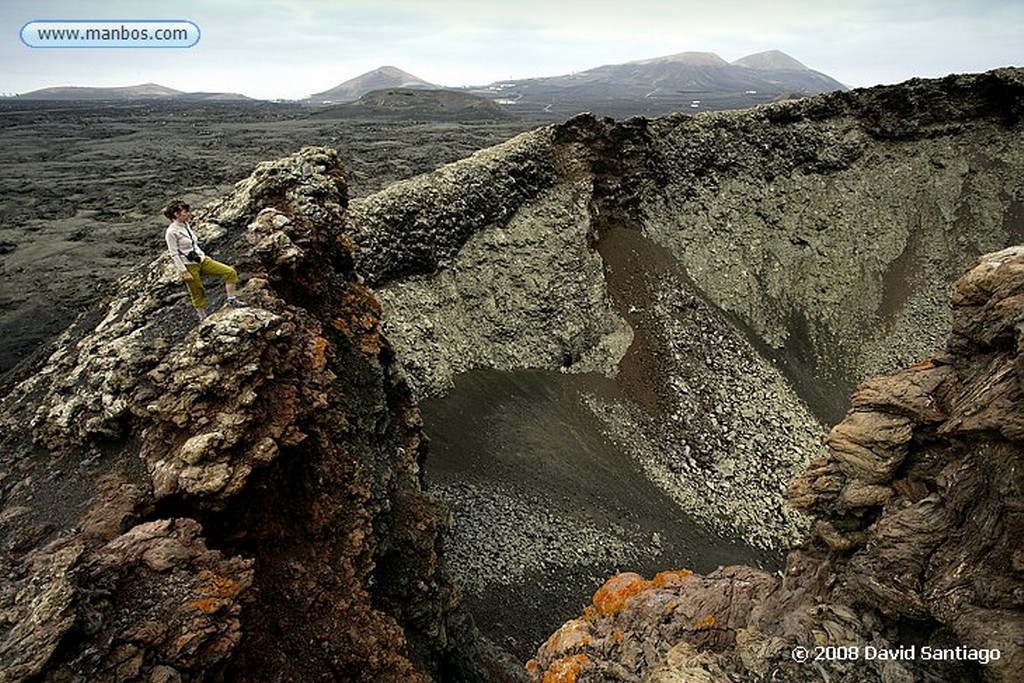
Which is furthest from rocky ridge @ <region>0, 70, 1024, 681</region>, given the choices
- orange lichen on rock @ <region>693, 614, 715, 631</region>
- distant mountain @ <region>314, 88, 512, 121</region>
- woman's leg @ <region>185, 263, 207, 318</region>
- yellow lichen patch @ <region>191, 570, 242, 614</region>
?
distant mountain @ <region>314, 88, 512, 121</region>

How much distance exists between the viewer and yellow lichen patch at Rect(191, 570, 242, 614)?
702cm

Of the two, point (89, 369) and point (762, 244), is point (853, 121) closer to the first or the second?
point (762, 244)

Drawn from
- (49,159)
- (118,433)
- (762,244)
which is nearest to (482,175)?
(762,244)

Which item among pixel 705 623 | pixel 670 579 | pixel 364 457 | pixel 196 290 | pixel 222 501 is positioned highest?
pixel 196 290

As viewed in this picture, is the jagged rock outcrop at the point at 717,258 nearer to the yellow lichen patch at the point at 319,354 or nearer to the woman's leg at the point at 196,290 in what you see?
the woman's leg at the point at 196,290

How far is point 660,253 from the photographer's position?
33438mm

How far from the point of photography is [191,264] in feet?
33.7

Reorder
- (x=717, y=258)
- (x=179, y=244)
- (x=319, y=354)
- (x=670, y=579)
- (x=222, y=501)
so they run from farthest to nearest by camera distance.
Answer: (x=717, y=258), (x=670, y=579), (x=179, y=244), (x=319, y=354), (x=222, y=501)

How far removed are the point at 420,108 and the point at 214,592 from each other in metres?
157

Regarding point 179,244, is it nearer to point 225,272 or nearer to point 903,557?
point 225,272

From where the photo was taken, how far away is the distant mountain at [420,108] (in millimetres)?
135000

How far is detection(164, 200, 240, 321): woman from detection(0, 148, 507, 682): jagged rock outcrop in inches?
12.6

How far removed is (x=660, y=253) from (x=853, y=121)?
15.0 metres

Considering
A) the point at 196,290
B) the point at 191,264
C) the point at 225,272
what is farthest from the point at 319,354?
the point at 191,264
